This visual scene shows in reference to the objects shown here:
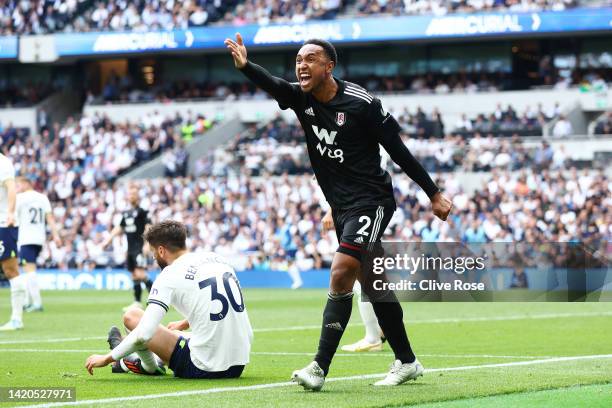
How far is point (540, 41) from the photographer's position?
42.1 m

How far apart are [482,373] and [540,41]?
34.3 meters

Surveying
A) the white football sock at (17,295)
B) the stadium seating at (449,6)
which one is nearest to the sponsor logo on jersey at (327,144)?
the white football sock at (17,295)

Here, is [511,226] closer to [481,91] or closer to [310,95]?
[481,91]

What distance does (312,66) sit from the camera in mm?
8188

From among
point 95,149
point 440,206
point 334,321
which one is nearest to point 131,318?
point 334,321

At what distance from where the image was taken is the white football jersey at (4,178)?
48.1 ft

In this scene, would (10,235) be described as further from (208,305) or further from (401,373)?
(401,373)

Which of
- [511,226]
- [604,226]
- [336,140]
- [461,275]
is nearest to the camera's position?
[336,140]

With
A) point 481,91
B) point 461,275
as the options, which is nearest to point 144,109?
point 481,91

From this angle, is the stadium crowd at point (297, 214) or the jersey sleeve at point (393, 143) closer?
the jersey sleeve at point (393, 143)

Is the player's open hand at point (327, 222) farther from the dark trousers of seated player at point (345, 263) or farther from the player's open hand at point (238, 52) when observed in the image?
the player's open hand at point (238, 52)

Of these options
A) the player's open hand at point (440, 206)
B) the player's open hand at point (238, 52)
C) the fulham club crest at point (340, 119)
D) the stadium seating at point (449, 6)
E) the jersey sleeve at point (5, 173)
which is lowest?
the player's open hand at point (440, 206)

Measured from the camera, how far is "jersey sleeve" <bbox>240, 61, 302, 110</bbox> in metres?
8.08

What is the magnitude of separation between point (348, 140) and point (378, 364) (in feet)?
9.42
